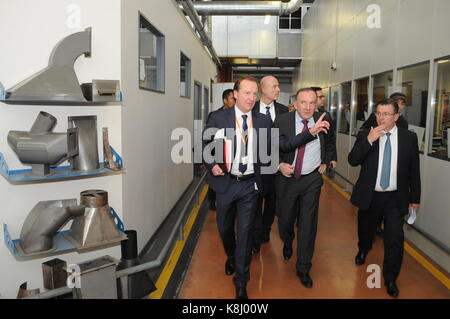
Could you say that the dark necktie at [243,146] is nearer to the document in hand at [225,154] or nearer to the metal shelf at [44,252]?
the document in hand at [225,154]

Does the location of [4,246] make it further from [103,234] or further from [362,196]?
[362,196]

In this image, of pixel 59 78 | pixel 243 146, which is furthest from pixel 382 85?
pixel 59 78

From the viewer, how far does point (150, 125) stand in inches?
175

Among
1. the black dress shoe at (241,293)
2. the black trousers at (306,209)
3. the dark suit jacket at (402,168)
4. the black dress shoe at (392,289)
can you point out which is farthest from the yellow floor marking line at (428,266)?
the black dress shoe at (241,293)

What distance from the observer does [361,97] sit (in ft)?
25.4

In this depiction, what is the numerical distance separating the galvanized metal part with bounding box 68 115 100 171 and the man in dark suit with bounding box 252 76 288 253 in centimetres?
192

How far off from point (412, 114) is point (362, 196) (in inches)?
86.6

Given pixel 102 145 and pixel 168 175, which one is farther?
pixel 168 175

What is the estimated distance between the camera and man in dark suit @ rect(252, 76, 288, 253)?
14.1 ft

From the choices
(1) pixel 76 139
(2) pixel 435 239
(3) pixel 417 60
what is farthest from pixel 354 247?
(1) pixel 76 139

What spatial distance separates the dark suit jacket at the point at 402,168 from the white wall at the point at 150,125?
2.19 m

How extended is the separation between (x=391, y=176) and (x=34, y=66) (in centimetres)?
314

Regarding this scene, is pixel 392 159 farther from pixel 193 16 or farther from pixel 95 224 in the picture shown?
pixel 193 16

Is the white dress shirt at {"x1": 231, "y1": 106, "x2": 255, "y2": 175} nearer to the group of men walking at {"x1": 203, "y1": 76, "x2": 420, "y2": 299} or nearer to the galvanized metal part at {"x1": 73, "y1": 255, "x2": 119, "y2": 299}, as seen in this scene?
the group of men walking at {"x1": 203, "y1": 76, "x2": 420, "y2": 299}
